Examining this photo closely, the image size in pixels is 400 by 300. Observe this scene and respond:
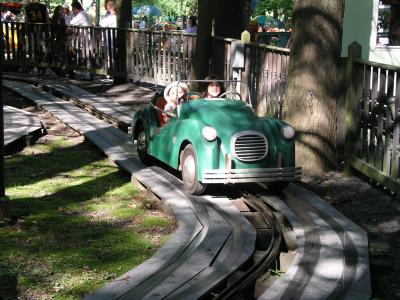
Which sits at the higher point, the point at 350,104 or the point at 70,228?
the point at 350,104

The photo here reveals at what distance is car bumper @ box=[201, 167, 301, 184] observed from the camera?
7000 mm

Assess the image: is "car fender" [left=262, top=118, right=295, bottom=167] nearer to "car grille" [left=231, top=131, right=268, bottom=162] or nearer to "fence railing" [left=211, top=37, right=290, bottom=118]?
"car grille" [left=231, top=131, right=268, bottom=162]

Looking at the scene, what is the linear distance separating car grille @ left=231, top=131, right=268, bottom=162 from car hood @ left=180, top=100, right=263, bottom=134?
0.10 meters

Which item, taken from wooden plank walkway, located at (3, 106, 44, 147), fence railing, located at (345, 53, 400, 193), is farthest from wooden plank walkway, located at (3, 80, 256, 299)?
wooden plank walkway, located at (3, 106, 44, 147)

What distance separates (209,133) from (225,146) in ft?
0.79

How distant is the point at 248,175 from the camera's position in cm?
706

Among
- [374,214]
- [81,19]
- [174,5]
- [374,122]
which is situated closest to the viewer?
[374,214]

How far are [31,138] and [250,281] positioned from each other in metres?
6.63

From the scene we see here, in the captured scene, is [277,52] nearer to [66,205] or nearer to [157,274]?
[66,205]

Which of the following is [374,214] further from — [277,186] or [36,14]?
[36,14]

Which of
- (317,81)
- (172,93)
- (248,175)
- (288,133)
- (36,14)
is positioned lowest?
(248,175)

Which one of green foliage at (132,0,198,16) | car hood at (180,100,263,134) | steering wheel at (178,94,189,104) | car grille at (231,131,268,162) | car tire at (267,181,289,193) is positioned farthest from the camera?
green foliage at (132,0,198,16)

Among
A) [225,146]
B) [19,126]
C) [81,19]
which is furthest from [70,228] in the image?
[81,19]

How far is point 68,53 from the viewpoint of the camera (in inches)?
756
